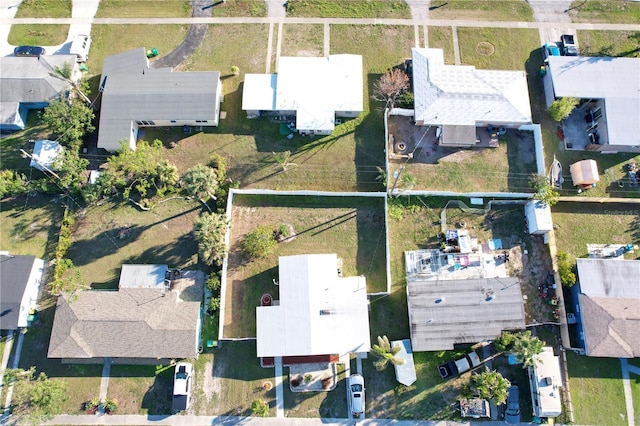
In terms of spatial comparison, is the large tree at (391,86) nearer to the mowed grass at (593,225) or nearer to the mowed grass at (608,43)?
the mowed grass at (593,225)

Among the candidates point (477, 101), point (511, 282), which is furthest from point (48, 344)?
point (477, 101)

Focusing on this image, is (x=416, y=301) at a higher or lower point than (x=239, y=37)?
lower

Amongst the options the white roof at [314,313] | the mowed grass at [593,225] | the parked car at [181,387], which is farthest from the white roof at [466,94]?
the parked car at [181,387]

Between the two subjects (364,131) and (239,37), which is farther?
(239,37)

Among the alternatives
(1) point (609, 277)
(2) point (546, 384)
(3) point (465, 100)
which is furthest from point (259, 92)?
(2) point (546, 384)

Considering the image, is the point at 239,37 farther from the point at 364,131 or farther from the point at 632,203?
the point at 632,203

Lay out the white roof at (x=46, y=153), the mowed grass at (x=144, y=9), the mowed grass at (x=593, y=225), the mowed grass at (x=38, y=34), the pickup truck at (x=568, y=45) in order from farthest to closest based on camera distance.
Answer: the mowed grass at (x=144, y=9) → the mowed grass at (x=38, y=34) → the pickup truck at (x=568, y=45) → the white roof at (x=46, y=153) → the mowed grass at (x=593, y=225)

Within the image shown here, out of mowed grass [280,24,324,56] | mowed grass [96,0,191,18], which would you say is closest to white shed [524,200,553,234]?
mowed grass [280,24,324,56]
